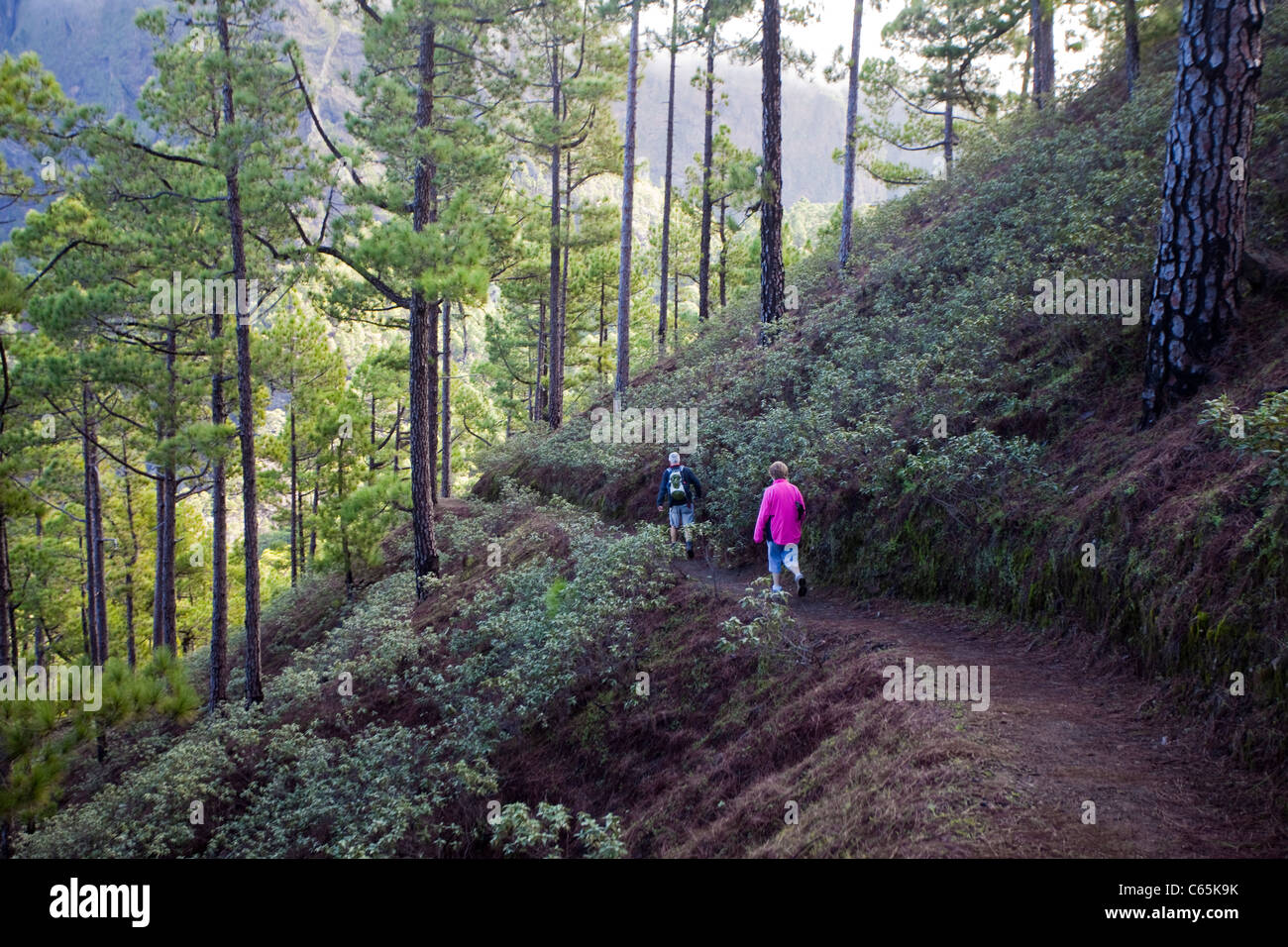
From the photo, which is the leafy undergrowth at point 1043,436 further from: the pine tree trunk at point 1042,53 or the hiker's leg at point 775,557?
the pine tree trunk at point 1042,53

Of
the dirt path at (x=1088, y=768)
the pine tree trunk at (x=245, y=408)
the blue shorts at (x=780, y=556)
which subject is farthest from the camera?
the pine tree trunk at (x=245, y=408)

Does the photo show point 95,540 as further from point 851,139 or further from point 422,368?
point 851,139

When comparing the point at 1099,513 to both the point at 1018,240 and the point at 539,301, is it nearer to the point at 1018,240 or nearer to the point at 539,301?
the point at 1018,240

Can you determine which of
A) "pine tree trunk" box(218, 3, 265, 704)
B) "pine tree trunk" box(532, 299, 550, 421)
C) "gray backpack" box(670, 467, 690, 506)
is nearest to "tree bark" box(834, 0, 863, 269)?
"gray backpack" box(670, 467, 690, 506)

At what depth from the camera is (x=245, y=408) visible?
13102mm

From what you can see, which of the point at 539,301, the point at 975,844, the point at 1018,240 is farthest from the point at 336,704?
the point at 539,301

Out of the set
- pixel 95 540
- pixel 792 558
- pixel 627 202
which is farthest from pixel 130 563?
pixel 792 558

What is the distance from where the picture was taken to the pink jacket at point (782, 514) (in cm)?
881

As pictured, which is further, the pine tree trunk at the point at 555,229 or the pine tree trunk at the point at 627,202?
the pine tree trunk at the point at 555,229

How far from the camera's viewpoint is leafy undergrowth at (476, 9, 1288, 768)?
521cm

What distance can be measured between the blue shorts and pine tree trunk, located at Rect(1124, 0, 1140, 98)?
551 inches

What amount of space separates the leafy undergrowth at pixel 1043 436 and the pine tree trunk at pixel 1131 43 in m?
0.32

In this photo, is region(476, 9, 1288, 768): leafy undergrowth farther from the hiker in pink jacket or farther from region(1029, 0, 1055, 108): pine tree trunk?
region(1029, 0, 1055, 108): pine tree trunk

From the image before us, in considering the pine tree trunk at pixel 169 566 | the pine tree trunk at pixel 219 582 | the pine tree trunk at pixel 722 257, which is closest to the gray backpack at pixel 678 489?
the pine tree trunk at pixel 219 582
